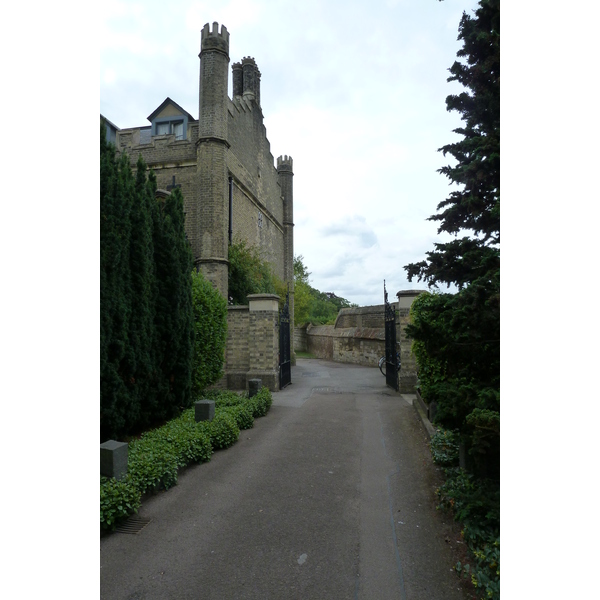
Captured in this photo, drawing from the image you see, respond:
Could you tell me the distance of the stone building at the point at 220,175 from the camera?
1175 cm

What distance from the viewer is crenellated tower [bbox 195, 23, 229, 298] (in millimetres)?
13797

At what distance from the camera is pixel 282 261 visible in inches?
904

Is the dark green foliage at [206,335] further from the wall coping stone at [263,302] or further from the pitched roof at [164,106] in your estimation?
the pitched roof at [164,106]

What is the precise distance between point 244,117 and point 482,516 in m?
17.7

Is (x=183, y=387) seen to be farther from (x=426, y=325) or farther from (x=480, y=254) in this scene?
(x=480, y=254)

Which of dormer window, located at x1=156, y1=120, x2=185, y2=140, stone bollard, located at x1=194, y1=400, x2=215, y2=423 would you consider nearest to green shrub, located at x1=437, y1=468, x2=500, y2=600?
stone bollard, located at x1=194, y1=400, x2=215, y2=423

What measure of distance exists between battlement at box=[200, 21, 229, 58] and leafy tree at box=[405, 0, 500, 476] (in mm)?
13515

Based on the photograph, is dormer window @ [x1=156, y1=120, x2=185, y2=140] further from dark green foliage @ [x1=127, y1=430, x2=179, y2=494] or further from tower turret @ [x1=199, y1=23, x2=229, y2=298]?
dark green foliage @ [x1=127, y1=430, x2=179, y2=494]

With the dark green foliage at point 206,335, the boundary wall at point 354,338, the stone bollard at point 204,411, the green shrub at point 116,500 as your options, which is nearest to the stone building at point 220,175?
the dark green foliage at point 206,335

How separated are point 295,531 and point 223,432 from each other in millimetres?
2931

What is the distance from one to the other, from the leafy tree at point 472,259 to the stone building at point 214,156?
10319mm

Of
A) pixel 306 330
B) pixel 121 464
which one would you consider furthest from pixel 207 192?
pixel 306 330

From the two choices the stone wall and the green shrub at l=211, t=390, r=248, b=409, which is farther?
the stone wall

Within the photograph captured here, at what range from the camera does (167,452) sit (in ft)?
16.6
